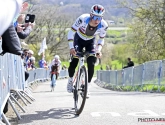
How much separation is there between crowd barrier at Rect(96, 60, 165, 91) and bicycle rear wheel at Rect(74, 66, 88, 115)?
877cm

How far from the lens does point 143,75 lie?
18734 mm

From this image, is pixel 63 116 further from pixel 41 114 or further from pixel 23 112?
pixel 23 112

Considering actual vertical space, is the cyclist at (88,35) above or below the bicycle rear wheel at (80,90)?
above

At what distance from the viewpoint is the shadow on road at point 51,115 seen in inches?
266

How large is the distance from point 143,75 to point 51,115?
39.8ft

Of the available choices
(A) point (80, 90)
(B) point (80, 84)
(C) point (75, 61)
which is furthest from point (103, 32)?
(A) point (80, 90)

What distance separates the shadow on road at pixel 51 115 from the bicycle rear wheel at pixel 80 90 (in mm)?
174

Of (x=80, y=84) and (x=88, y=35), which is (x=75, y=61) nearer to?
(x=88, y=35)

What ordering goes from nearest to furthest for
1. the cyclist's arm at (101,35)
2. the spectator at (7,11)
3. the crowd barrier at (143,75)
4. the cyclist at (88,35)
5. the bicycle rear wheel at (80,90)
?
the spectator at (7,11)
the bicycle rear wheel at (80,90)
the cyclist at (88,35)
the cyclist's arm at (101,35)
the crowd barrier at (143,75)

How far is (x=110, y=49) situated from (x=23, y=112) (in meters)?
140

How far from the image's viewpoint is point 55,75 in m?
21.3

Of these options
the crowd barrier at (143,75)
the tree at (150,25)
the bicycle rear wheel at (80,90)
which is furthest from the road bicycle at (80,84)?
the tree at (150,25)

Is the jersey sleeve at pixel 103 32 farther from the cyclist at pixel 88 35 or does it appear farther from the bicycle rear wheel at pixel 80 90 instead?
the bicycle rear wheel at pixel 80 90

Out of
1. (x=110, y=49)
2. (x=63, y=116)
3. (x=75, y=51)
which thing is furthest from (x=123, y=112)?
(x=110, y=49)
